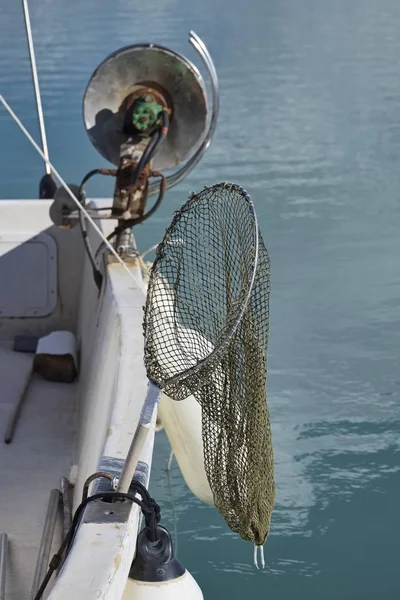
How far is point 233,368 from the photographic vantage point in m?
2.18

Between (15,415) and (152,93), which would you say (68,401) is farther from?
(152,93)

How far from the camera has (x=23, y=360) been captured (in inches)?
174

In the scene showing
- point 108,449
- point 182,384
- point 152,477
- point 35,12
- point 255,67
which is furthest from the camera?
point 35,12

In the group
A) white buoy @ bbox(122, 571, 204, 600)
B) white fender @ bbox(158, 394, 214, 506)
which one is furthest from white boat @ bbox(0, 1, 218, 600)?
white fender @ bbox(158, 394, 214, 506)

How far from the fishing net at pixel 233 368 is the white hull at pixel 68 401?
0.66ft

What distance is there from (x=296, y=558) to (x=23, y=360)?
4.90 feet

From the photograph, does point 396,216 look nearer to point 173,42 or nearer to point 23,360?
point 23,360

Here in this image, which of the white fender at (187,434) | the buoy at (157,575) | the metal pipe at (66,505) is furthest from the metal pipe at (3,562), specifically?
the white fender at (187,434)

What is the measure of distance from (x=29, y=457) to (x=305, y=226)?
4.74 meters

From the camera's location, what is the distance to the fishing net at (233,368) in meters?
2.10

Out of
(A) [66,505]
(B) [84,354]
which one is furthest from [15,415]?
(A) [66,505]

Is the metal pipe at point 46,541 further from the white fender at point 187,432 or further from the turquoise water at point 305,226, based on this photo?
the turquoise water at point 305,226

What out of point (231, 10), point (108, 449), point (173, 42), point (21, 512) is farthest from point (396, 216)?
point (231, 10)

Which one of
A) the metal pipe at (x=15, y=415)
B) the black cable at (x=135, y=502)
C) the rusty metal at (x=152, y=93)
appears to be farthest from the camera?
the rusty metal at (x=152, y=93)
